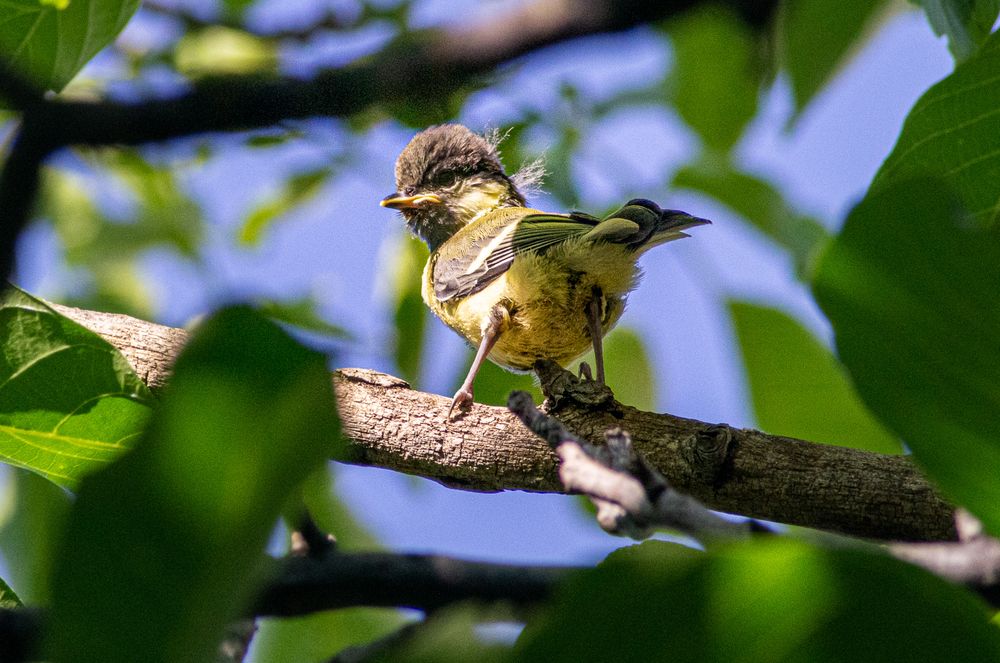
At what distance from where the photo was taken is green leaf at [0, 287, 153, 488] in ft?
5.03

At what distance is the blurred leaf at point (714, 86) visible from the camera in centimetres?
317

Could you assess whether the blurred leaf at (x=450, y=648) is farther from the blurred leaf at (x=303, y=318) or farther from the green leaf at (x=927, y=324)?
the blurred leaf at (x=303, y=318)

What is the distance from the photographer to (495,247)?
363 cm

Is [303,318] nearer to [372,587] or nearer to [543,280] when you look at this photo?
[543,280]

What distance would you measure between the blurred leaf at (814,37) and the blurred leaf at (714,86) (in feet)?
2.48

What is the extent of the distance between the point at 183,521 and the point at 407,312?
255 centimetres

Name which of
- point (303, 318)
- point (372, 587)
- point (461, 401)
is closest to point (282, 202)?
point (303, 318)

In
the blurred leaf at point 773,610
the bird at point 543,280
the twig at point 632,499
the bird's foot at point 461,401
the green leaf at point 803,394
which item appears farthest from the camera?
the bird at point 543,280

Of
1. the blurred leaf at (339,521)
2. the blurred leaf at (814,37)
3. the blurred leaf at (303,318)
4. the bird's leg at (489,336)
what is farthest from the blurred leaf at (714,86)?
the blurred leaf at (339,521)

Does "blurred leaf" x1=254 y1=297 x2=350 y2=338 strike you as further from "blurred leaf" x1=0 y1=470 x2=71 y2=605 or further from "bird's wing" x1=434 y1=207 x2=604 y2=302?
"blurred leaf" x1=0 y1=470 x2=71 y2=605

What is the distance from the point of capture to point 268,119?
0.86 metres

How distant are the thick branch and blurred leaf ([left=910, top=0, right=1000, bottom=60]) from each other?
0.91m

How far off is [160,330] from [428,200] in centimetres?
241

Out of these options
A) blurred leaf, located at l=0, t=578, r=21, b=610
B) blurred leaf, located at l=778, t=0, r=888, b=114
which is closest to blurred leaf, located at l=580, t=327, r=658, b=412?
blurred leaf, located at l=778, t=0, r=888, b=114
